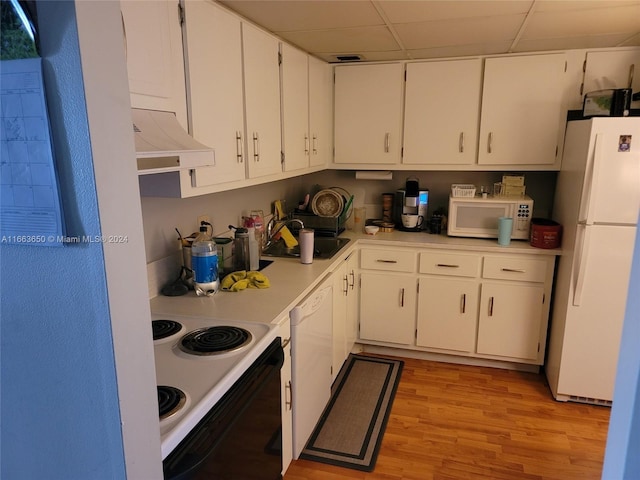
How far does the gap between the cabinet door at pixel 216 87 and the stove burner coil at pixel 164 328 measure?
55 centimetres

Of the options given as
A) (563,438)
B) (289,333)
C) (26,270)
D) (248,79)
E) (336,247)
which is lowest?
(563,438)

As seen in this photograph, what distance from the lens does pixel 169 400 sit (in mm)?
1178

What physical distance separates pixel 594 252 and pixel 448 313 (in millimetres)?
1007

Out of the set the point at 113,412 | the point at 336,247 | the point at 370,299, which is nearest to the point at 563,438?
the point at 370,299

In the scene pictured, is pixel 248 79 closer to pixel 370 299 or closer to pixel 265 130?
pixel 265 130

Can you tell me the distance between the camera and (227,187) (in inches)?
78.1

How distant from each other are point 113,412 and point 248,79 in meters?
1.74

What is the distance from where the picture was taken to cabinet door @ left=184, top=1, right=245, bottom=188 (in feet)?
5.57

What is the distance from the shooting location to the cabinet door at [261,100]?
6.98ft

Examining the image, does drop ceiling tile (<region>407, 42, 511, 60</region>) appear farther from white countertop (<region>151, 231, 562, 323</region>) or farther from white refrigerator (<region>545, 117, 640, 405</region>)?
white countertop (<region>151, 231, 562, 323</region>)

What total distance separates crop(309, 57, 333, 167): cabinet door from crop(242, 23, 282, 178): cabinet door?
57cm

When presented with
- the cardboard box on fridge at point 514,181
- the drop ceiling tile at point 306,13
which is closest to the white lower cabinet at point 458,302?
the cardboard box on fridge at point 514,181

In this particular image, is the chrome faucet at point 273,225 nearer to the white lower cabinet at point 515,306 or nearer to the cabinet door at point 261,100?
the cabinet door at point 261,100

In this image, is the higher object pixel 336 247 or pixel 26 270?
pixel 26 270
